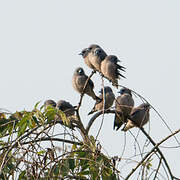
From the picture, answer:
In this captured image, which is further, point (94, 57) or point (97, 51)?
point (97, 51)

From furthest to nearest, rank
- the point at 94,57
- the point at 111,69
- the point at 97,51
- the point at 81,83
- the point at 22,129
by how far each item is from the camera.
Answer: the point at 81,83
the point at 97,51
the point at 94,57
the point at 111,69
the point at 22,129

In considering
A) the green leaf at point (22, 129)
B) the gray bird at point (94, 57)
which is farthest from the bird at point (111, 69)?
the green leaf at point (22, 129)

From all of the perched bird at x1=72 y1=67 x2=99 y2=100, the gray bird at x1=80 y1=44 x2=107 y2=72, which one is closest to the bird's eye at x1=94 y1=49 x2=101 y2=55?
the gray bird at x1=80 y1=44 x2=107 y2=72

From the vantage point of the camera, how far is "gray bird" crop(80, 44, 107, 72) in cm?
873

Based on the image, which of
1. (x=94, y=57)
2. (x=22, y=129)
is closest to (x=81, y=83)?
(x=94, y=57)

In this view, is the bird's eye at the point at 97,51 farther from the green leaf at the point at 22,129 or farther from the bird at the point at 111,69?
the green leaf at the point at 22,129

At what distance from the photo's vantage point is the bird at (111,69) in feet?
27.2

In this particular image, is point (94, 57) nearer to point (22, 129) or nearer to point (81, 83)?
point (81, 83)

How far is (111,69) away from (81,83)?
4.10 ft

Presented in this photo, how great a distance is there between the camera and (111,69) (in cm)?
833

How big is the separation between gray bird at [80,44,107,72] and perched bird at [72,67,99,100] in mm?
385

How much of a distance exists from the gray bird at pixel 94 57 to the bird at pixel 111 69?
20 cm

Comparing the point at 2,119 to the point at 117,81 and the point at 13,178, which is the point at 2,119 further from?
the point at 117,81

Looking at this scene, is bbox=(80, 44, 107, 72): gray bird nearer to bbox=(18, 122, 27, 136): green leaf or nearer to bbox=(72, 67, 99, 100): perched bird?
bbox=(72, 67, 99, 100): perched bird
